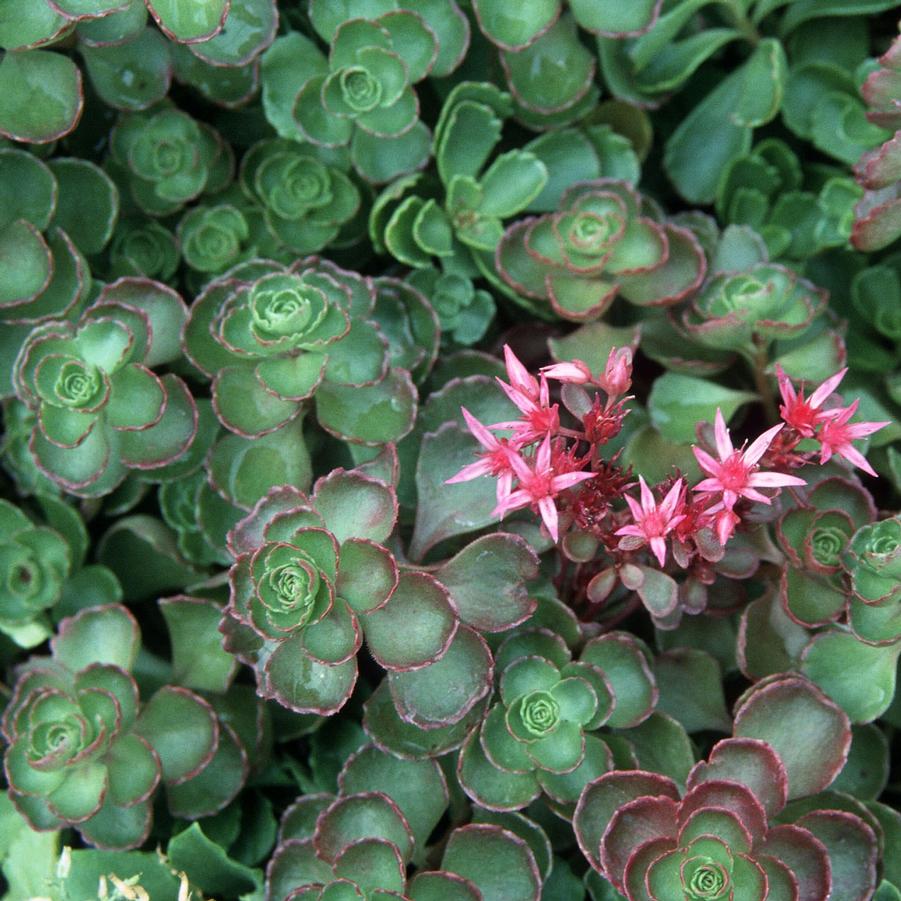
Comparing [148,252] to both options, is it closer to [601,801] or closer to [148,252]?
[148,252]

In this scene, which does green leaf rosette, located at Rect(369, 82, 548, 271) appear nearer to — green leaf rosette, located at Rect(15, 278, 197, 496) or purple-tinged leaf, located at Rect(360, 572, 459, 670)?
green leaf rosette, located at Rect(15, 278, 197, 496)

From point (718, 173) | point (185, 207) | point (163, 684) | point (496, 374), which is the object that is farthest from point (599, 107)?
point (163, 684)

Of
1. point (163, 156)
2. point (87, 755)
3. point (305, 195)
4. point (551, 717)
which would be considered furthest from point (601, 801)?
point (163, 156)

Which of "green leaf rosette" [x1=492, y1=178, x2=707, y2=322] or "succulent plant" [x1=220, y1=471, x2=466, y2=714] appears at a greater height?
"green leaf rosette" [x1=492, y1=178, x2=707, y2=322]

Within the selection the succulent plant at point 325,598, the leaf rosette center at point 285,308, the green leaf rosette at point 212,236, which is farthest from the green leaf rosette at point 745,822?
the green leaf rosette at point 212,236

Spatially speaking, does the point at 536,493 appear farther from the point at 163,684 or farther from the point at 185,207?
the point at 185,207

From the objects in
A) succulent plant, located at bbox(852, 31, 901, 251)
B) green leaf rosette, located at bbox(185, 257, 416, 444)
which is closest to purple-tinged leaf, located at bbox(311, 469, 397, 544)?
green leaf rosette, located at bbox(185, 257, 416, 444)

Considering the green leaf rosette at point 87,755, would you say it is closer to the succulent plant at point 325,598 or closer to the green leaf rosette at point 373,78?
the succulent plant at point 325,598
